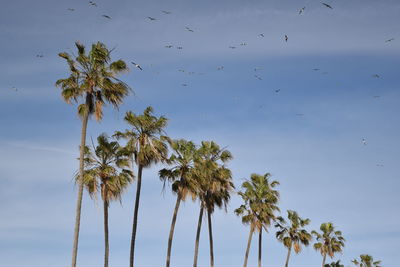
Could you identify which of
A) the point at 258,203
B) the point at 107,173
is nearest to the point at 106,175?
the point at 107,173

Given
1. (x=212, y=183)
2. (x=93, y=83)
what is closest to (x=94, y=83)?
(x=93, y=83)

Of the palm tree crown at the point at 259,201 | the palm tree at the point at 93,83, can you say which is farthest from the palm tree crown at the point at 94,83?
the palm tree crown at the point at 259,201

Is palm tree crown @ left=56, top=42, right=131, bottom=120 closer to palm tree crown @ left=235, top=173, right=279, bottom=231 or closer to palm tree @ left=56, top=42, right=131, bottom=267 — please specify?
palm tree @ left=56, top=42, right=131, bottom=267

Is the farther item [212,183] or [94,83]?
[212,183]

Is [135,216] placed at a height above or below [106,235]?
above

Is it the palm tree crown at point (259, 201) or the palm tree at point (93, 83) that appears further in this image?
the palm tree crown at point (259, 201)

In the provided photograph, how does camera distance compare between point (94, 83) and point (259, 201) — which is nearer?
point (94, 83)

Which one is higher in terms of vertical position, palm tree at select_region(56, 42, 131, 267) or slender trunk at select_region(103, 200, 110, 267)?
palm tree at select_region(56, 42, 131, 267)

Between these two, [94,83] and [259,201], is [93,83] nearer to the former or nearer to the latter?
[94,83]

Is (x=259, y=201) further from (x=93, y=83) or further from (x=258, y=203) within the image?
(x=93, y=83)

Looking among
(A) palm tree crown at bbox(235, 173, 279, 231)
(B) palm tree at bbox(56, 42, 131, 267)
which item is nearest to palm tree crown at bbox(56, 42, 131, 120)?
(B) palm tree at bbox(56, 42, 131, 267)

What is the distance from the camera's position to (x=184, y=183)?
161 feet

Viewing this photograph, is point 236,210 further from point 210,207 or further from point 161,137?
point 161,137

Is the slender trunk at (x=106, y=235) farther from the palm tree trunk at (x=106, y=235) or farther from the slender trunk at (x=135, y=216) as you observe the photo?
the slender trunk at (x=135, y=216)
